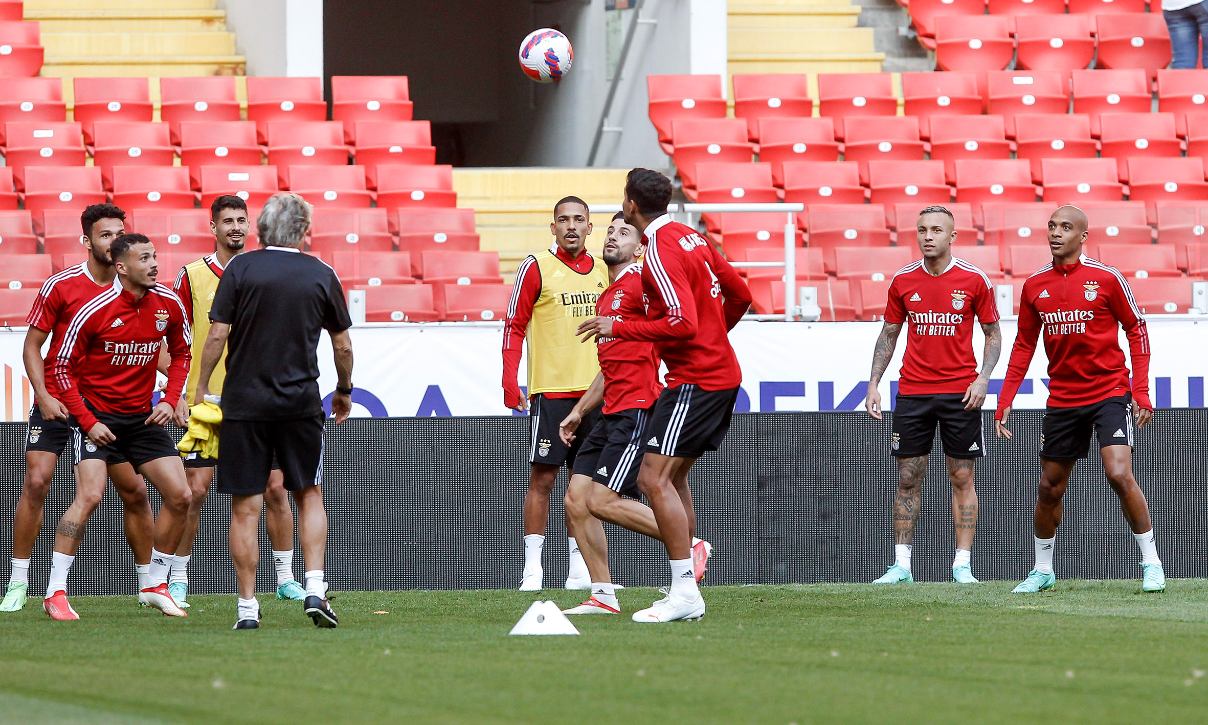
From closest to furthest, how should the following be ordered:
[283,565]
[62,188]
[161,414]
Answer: [161,414], [283,565], [62,188]

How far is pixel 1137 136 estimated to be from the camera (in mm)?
18281

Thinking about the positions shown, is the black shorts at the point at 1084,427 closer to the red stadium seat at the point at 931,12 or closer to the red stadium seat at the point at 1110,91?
Answer: the red stadium seat at the point at 1110,91

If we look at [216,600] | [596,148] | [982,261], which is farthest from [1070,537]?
[596,148]

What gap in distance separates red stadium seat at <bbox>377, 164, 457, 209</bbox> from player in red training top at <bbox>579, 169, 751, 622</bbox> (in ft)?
28.0

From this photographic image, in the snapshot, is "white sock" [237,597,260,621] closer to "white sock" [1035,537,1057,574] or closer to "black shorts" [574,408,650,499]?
"black shorts" [574,408,650,499]

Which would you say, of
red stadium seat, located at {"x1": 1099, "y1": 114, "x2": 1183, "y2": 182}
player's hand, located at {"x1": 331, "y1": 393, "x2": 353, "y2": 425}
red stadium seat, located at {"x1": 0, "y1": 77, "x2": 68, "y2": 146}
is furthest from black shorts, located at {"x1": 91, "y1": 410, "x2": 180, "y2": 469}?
red stadium seat, located at {"x1": 1099, "y1": 114, "x2": 1183, "y2": 182}

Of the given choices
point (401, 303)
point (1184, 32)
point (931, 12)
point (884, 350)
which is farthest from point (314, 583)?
point (1184, 32)

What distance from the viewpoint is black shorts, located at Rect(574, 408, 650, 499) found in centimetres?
852

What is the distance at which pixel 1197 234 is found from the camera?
43.4 ft

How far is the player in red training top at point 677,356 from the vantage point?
25.9 ft

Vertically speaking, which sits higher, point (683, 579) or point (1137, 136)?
point (1137, 136)

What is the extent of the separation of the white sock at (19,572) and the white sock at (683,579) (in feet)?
11.9

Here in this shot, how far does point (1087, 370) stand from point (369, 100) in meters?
10.1

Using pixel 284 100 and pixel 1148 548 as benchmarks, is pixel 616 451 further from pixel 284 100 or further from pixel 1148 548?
pixel 284 100
